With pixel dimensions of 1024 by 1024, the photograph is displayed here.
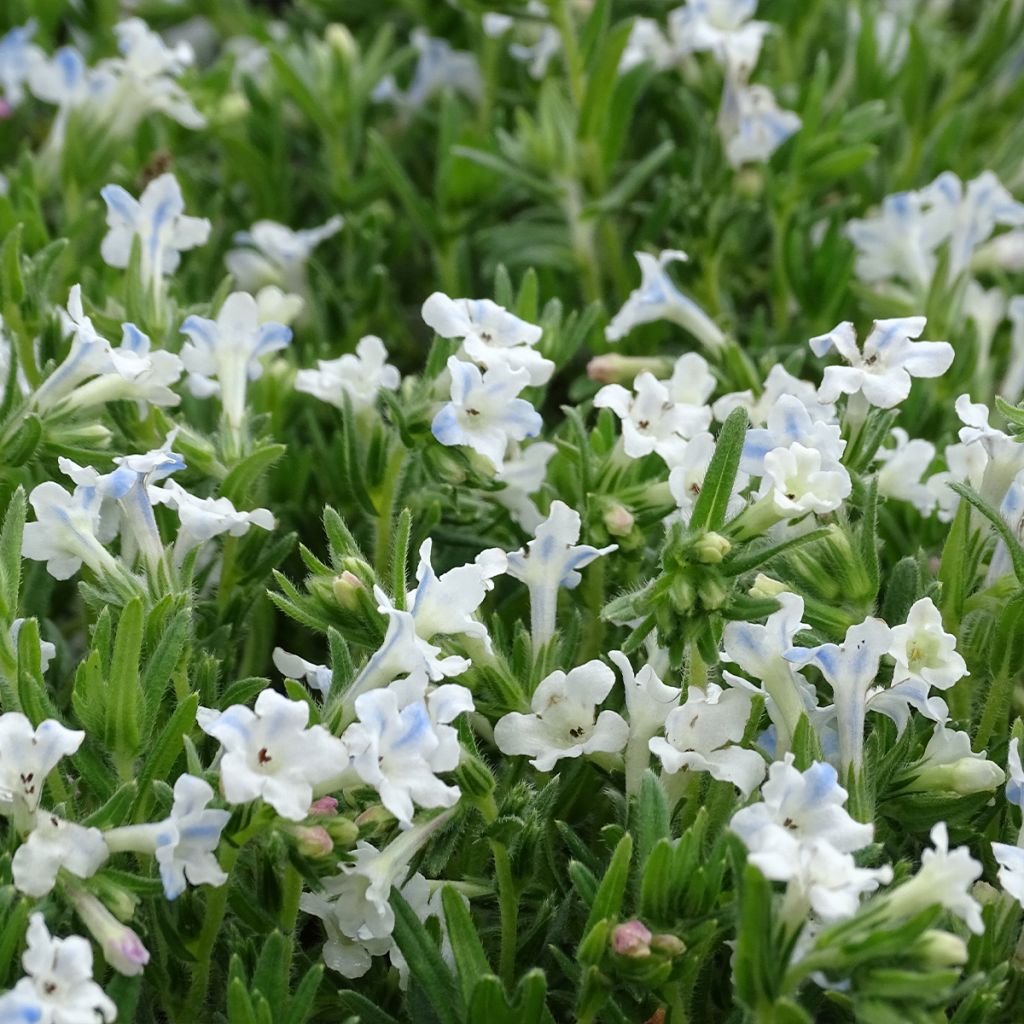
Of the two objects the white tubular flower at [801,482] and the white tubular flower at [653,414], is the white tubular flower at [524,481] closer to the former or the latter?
the white tubular flower at [653,414]

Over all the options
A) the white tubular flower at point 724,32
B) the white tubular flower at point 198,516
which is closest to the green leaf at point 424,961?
the white tubular flower at point 198,516

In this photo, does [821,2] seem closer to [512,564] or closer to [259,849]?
[512,564]

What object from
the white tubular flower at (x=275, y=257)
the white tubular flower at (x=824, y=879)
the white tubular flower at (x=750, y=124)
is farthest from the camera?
the white tubular flower at (x=275, y=257)

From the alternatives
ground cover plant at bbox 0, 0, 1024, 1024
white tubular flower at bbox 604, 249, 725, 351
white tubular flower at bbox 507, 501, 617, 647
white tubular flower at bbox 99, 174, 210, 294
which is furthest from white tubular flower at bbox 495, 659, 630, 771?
white tubular flower at bbox 99, 174, 210, 294

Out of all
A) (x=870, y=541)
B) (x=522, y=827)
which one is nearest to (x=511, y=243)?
(x=870, y=541)

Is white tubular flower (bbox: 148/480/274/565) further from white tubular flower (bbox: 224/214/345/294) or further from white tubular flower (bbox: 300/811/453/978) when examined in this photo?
white tubular flower (bbox: 224/214/345/294)

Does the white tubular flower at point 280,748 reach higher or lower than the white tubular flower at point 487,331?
lower

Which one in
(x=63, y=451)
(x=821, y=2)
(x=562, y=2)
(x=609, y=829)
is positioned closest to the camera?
(x=609, y=829)
